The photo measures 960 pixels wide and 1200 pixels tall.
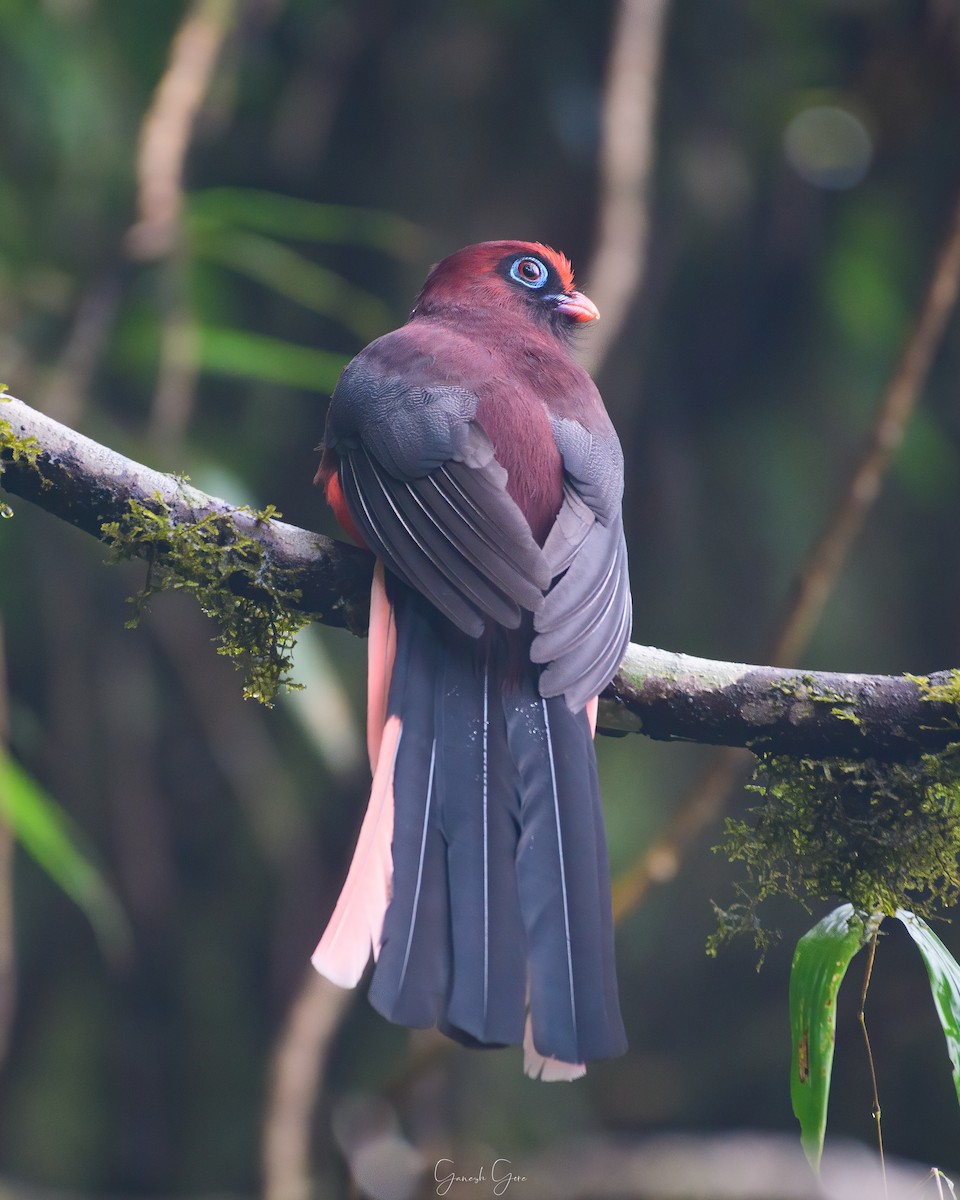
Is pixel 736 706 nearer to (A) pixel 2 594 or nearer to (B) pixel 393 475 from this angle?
(B) pixel 393 475

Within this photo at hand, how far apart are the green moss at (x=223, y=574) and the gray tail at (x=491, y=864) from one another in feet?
0.72

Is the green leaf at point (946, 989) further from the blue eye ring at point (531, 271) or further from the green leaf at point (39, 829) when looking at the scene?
the green leaf at point (39, 829)

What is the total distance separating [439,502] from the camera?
2.20 meters

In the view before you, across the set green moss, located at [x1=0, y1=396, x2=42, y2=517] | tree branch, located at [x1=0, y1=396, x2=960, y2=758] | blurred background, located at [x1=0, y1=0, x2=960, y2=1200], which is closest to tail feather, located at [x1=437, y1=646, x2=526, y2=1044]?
tree branch, located at [x1=0, y1=396, x2=960, y2=758]

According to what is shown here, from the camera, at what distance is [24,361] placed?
13.0 feet

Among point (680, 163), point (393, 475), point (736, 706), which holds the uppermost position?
point (680, 163)

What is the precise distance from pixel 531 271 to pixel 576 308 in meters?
0.14

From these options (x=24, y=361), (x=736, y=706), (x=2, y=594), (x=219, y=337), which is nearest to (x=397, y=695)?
(x=736, y=706)

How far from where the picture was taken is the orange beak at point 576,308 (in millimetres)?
3111

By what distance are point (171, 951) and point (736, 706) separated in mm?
3370

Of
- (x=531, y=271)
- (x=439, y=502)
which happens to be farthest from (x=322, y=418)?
(x=439, y=502)

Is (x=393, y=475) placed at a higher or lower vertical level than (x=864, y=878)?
higher

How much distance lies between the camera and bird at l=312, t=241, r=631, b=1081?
1646 mm

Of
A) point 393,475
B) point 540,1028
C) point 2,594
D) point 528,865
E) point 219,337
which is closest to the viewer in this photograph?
point 540,1028
